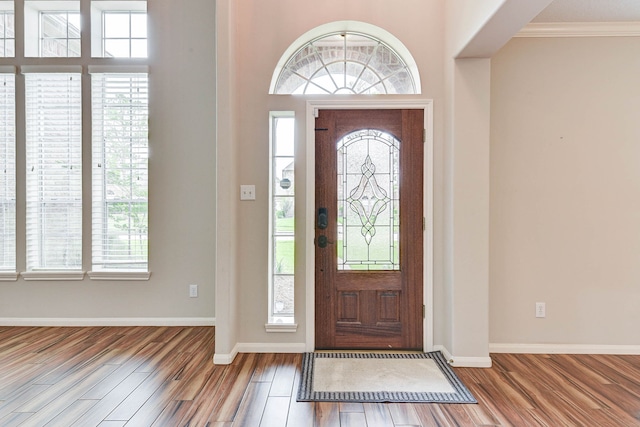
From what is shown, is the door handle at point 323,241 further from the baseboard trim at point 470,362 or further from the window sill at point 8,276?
the window sill at point 8,276

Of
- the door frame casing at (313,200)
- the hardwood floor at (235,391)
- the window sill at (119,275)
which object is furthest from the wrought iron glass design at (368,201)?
the window sill at (119,275)

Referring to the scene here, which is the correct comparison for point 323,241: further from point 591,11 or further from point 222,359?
point 591,11

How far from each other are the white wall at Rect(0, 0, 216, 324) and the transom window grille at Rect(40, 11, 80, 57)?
86 centimetres

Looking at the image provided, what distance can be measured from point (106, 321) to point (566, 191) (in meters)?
4.51

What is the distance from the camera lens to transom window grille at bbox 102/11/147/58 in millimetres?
3705

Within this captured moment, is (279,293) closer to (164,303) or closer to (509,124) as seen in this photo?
(164,303)

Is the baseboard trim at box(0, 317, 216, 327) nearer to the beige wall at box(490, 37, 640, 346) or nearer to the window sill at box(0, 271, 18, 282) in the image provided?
the window sill at box(0, 271, 18, 282)

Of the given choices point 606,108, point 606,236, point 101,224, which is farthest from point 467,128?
point 101,224

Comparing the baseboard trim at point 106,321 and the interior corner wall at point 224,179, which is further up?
the interior corner wall at point 224,179

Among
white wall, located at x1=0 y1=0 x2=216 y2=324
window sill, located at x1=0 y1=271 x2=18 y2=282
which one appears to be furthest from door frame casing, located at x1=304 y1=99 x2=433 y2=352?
window sill, located at x1=0 y1=271 x2=18 y2=282

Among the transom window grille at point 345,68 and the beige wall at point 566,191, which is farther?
the transom window grille at point 345,68

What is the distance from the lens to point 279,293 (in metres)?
3.13

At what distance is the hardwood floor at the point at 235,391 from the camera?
2.08 m

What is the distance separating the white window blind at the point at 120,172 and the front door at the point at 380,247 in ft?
6.30
